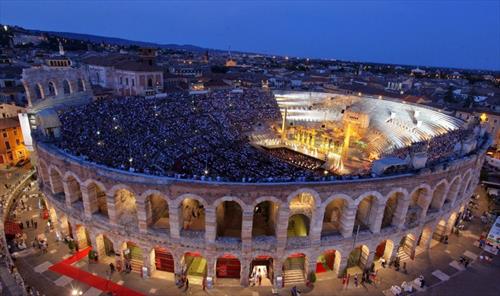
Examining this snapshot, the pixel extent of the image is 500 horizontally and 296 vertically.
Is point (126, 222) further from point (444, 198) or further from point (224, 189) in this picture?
point (444, 198)

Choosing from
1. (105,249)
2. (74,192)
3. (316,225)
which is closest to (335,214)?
(316,225)

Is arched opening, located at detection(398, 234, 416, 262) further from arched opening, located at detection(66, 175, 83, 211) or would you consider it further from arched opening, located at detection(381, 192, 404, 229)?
arched opening, located at detection(66, 175, 83, 211)

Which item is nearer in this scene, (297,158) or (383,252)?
(383,252)

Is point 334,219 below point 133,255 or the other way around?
the other way around

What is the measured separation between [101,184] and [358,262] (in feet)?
77.3

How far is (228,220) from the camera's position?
2820cm

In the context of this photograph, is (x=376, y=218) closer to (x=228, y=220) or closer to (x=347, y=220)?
(x=347, y=220)

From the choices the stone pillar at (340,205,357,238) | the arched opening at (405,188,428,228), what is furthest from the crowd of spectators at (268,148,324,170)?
the stone pillar at (340,205,357,238)

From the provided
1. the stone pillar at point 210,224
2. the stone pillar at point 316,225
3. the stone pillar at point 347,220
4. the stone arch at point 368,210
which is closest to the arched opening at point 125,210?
the stone pillar at point 210,224

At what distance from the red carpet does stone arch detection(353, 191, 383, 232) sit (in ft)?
63.4

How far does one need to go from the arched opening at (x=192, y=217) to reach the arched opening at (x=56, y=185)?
11.5 metres

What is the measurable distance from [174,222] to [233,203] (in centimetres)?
877

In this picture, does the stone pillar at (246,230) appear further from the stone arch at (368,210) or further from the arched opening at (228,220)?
the stone arch at (368,210)

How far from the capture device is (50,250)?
27922 millimetres
